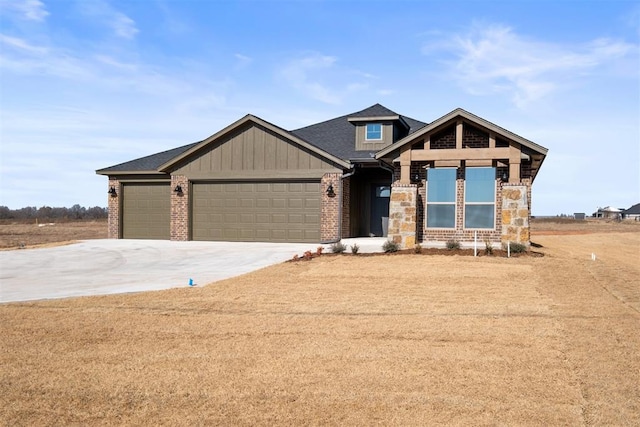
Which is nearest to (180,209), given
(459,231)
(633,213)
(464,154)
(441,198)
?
(441,198)

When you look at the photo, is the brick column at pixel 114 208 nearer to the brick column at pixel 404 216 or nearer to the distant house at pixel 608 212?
the brick column at pixel 404 216

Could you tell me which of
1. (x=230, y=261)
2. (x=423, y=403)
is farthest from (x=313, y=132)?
(x=423, y=403)

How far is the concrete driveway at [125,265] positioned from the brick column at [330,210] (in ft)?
2.76

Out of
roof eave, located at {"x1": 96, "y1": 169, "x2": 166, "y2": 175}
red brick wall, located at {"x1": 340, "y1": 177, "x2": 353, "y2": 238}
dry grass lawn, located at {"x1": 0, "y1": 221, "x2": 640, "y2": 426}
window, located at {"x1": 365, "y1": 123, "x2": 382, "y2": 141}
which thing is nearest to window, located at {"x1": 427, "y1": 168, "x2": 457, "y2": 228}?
red brick wall, located at {"x1": 340, "y1": 177, "x2": 353, "y2": 238}

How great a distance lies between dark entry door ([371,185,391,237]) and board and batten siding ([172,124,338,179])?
12.6ft

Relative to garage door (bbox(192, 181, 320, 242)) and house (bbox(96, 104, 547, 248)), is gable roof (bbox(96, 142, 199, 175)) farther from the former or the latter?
garage door (bbox(192, 181, 320, 242))

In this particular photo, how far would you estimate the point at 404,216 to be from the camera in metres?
17.5

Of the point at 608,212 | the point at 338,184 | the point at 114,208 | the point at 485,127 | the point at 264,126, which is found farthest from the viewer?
the point at 608,212

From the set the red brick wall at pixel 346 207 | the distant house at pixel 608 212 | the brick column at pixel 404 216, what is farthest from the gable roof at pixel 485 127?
the distant house at pixel 608 212

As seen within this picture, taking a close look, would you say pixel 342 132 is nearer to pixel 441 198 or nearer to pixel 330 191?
pixel 330 191

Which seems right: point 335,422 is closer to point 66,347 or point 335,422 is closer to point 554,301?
point 66,347

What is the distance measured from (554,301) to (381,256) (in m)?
6.39

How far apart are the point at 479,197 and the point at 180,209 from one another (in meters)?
12.3

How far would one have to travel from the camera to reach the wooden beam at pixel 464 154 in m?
16.9
